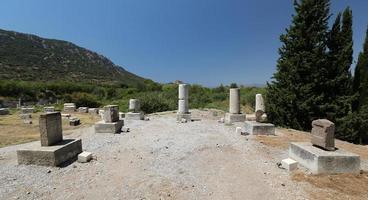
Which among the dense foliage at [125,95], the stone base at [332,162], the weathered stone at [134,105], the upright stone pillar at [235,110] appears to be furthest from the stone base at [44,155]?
the dense foliage at [125,95]

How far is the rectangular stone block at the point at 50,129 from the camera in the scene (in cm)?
672

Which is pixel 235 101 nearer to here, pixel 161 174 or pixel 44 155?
pixel 161 174

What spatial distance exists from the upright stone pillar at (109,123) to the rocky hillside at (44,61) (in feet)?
141

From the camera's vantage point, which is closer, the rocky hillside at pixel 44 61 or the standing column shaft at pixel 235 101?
the standing column shaft at pixel 235 101

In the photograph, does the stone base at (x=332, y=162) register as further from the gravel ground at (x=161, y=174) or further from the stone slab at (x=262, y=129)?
the stone slab at (x=262, y=129)

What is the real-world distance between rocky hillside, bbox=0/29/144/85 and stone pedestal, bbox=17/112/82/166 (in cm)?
4614

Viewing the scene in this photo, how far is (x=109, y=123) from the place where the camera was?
36.7 ft

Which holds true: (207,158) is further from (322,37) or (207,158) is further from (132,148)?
(322,37)

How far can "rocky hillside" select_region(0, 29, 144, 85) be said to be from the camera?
50.8 metres

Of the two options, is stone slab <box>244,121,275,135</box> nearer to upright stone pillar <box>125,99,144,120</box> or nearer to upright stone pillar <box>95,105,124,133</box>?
upright stone pillar <box>95,105,124,133</box>

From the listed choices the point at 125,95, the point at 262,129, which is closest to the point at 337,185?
the point at 262,129

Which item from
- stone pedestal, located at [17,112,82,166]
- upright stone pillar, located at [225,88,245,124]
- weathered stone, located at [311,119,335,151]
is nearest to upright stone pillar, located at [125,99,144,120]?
upright stone pillar, located at [225,88,245,124]

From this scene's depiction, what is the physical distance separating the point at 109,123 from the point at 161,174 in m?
6.04

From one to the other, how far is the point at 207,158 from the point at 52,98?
34.6 m
